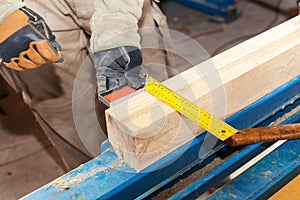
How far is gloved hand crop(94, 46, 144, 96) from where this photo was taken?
A: 1.24 meters

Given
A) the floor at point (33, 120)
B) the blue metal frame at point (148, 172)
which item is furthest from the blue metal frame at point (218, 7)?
the blue metal frame at point (148, 172)

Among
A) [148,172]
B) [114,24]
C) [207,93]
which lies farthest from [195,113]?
[114,24]

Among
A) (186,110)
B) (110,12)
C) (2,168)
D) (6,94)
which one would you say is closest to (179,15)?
(6,94)

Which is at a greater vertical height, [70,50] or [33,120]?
[70,50]

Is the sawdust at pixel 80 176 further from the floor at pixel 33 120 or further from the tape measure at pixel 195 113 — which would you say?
the floor at pixel 33 120

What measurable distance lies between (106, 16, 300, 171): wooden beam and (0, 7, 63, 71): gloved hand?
38 centimetres

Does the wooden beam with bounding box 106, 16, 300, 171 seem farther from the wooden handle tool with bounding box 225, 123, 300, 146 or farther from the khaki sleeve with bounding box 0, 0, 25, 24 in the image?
the khaki sleeve with bounding box 0, 0, 25, 24

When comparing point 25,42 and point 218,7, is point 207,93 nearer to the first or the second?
point 25,42

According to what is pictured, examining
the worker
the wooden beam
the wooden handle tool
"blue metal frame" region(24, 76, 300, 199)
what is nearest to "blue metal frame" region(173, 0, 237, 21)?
the worker

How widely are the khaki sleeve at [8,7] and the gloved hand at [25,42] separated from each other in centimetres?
1

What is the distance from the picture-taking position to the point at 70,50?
1.78m

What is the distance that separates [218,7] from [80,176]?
2.81m

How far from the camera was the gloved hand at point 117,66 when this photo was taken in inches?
48.8

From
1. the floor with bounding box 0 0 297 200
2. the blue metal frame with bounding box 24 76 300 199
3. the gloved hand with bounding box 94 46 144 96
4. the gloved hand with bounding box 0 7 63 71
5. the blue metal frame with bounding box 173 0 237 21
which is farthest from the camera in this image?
the blue metal frame with bounding box 173 0 237 21
